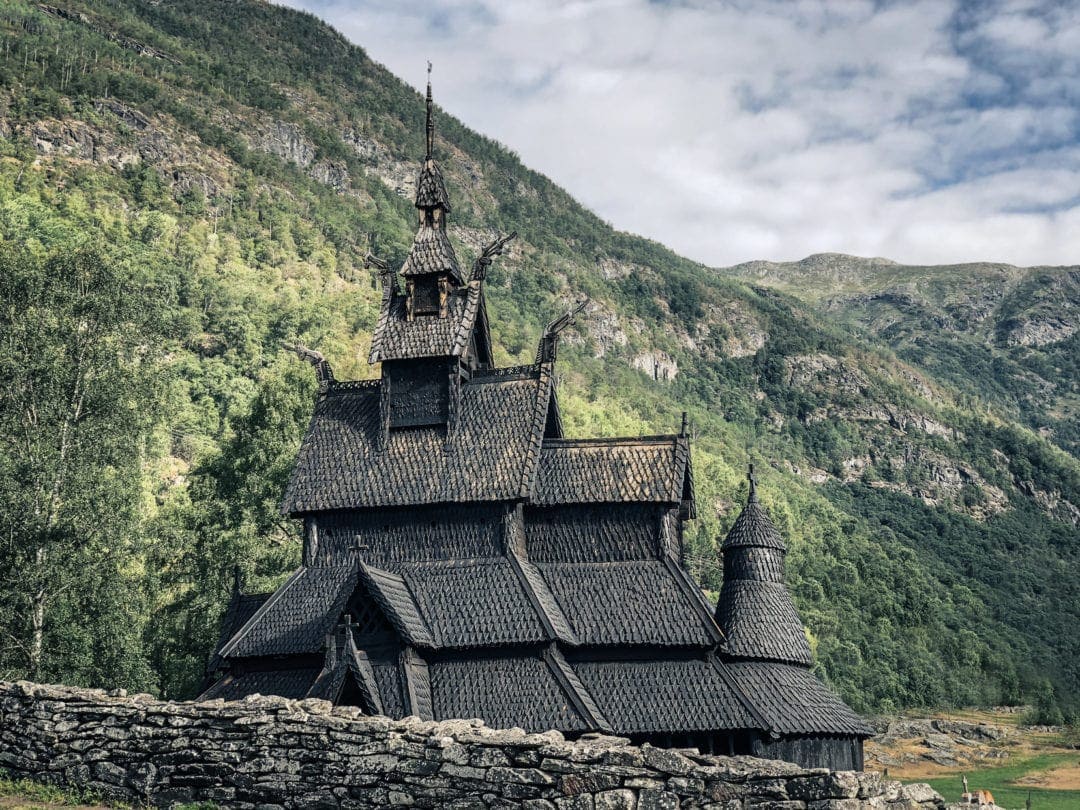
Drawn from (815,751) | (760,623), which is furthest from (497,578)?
(815,751)

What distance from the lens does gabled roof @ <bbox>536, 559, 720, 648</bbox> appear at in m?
28.9

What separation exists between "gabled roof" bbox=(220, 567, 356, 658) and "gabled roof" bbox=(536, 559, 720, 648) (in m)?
5.39

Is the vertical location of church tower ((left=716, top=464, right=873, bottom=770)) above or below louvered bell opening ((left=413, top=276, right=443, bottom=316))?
below

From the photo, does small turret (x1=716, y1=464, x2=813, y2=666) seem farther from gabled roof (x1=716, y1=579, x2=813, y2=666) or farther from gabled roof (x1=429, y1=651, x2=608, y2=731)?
gabled roof (x1=429, y1=651, x2=608, y2=731)

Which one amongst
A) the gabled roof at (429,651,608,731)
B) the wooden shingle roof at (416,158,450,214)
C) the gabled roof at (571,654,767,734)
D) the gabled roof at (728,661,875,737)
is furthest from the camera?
the wooden shingle roof at (416,158,450,214)

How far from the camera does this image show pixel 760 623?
30656 millimetres

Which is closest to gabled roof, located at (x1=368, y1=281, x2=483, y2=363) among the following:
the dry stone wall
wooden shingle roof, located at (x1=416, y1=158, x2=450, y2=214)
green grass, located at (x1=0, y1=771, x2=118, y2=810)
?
wooden shingle roof, located at (x1=416, y1=158, x2=450, y2=214)

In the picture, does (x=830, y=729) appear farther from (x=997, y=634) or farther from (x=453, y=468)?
(x=997, y=634)

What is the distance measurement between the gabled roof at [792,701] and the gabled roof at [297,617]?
9.79 metres

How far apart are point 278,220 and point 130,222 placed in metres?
34.8

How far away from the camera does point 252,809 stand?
1541 cm

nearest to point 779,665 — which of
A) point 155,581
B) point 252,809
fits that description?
point 252,809

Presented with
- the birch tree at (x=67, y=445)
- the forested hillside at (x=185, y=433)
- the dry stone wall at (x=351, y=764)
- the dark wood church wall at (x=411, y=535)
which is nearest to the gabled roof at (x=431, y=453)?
the dark wood church wall at (x=411, y=535)

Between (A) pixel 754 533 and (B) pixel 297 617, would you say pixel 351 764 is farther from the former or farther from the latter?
(A) pixel 754 533
